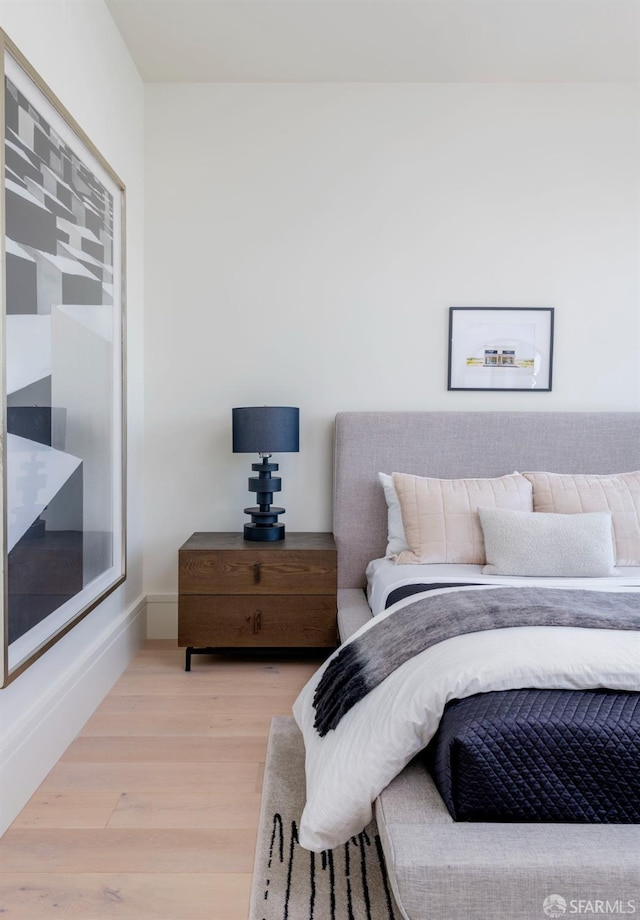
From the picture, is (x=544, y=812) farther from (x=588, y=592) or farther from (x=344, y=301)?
(x=344, y=301)

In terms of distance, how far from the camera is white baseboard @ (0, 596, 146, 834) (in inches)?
73.7

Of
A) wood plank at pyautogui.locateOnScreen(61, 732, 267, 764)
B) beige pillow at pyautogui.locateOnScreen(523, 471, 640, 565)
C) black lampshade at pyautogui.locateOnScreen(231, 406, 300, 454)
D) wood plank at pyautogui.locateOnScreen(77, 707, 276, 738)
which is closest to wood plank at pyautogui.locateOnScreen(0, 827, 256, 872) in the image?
wood plank at pyautogui.locateOnScreen(61, 732, 267, 764)

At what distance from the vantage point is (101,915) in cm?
150

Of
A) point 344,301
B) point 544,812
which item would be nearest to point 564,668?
point 544,812

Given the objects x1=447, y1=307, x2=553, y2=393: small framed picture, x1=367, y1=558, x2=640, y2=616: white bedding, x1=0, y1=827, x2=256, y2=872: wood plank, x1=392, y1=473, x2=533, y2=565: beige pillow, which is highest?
x1=447, y1=307, x2=553, y2=393: small framed picture

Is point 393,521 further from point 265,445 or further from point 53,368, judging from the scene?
point 53,368

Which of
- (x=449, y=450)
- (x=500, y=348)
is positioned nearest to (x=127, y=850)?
(x=449, y=450)

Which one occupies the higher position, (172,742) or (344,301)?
(344,301)

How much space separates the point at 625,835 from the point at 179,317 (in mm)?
2855

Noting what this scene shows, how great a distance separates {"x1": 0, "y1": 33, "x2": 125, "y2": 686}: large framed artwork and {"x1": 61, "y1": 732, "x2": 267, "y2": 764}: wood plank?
16.6 inches

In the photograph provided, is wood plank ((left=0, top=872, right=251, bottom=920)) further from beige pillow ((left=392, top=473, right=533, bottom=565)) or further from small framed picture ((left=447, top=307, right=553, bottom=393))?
small framed picture ((left=447, top=307, right=553, bottom=393))

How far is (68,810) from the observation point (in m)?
1.92

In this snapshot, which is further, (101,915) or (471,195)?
(471,195)

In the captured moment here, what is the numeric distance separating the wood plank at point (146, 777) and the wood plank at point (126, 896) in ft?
1.34
